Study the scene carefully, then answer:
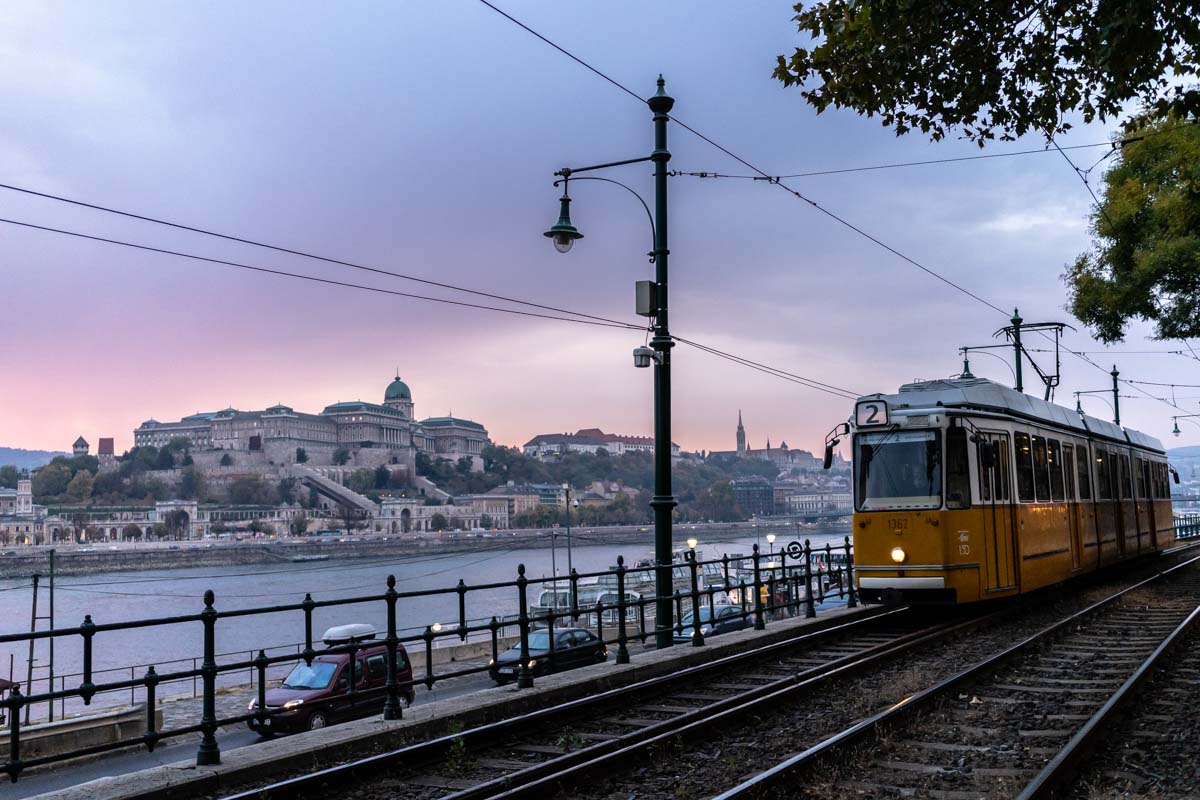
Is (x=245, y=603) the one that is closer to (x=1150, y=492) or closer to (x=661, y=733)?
(x=1150, y=492)

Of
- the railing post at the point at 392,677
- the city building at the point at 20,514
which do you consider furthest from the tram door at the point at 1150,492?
the city building at the point at 20,514

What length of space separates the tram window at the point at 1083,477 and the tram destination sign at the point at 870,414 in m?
5.23

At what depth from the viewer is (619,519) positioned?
158 metres

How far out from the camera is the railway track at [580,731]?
239 inches

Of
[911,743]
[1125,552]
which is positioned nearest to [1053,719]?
A: [911,743]

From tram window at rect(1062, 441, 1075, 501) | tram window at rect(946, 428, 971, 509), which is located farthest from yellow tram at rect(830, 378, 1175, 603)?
tram window at rect(1062, 441, 1075, 501)

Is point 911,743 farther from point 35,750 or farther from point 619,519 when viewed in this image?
point 619,519

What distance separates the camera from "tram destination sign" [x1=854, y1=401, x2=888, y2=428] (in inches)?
514

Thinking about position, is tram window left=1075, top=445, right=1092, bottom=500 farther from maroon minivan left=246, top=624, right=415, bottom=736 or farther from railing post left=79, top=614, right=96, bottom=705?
railing post left=79, top=614, right=96, bottom=705

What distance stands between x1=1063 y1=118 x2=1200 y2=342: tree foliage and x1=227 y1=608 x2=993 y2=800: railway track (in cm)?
944

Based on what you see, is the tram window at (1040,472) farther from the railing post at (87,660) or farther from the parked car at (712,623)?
the railing post at (87,660)

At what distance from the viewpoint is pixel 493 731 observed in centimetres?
714

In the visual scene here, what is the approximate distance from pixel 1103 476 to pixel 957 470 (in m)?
7.10

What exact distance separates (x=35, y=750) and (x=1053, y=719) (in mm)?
16627
